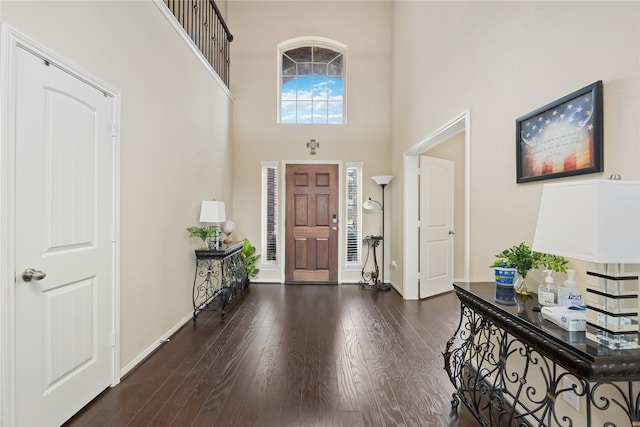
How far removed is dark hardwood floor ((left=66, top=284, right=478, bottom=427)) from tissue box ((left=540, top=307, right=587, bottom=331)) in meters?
0.99

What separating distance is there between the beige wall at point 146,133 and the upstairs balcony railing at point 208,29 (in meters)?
0.49

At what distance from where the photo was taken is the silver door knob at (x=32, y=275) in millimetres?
1584

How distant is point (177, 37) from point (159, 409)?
335cm

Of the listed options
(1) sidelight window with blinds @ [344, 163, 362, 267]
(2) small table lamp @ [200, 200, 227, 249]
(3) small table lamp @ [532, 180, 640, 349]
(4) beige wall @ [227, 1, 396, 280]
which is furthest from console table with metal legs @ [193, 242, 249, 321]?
(3) small table lamp @ [532, 180, 640, 349]

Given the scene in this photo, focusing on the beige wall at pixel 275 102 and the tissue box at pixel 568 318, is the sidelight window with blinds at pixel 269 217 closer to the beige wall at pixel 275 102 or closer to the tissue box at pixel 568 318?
the beige wall at pixel 275 102

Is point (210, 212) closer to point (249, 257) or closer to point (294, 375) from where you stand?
point (249, 257)

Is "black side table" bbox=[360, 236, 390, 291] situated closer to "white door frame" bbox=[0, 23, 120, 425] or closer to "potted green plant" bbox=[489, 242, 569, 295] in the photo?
"potted green plant" bbox=[489, 242, 569, 295]

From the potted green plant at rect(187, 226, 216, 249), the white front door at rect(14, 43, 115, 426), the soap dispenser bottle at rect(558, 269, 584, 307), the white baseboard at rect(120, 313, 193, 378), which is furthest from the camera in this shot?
the potted green plant at rect(187, 226, 216, 249)

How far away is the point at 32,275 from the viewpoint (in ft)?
5.28

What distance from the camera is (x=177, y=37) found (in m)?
3.24

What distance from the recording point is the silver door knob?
158cm

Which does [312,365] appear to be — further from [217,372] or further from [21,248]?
[21,248]

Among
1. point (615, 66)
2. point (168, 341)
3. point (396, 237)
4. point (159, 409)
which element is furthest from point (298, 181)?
point (615, 66)

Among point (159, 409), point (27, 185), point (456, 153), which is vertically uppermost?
point (456, 153)
